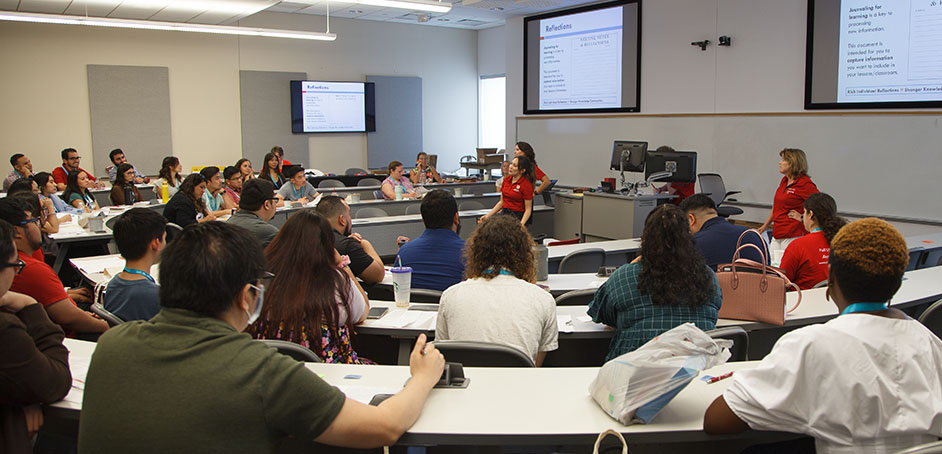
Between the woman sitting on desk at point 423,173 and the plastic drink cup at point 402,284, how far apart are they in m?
6.64

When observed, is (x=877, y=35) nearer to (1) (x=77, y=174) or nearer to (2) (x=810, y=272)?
(2) (x=810, y=272)

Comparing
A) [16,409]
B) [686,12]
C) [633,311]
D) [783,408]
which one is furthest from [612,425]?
[686,12]

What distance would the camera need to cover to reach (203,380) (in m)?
1.33

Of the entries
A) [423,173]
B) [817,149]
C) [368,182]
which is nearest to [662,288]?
[817,149]

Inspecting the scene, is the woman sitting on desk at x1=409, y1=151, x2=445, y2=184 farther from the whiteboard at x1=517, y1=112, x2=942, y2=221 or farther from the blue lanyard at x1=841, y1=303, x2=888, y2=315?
the blue lanyard at x1=841, y1=303, x2=888, y2=315

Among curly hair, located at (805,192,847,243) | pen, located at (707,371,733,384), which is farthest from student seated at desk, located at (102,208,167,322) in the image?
curly hair, located at (805,192,847,243)

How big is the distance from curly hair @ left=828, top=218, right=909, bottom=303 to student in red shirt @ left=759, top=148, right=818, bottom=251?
403 centimetres

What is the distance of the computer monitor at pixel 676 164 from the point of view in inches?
302

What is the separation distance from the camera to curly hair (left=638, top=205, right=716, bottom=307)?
2.54 metres

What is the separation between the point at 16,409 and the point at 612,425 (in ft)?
4.98

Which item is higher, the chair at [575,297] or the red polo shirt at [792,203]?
the red polo shirt at [792,203]

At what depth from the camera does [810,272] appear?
12.5 ft

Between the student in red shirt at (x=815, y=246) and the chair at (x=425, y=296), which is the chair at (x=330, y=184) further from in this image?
the student in red shirt at (x=815, y=246)

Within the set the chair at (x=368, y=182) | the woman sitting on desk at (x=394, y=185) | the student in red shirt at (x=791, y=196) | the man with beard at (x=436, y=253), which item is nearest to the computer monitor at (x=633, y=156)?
the woman sitting on desk at (x=394, y=185)
